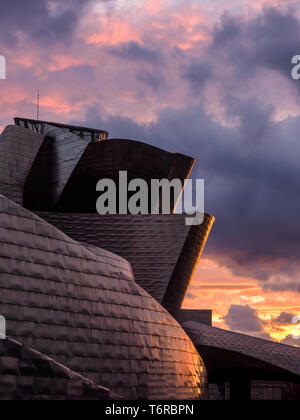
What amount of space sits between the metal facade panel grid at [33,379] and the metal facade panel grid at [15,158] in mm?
20944

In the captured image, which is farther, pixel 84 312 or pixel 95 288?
pixel 95 288

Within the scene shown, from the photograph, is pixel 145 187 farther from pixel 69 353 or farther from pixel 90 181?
pixel 69 353

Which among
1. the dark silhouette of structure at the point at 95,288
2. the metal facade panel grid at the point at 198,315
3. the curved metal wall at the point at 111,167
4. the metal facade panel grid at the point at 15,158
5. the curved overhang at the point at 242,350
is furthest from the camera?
the metal facade panel grid at the point at 198,315

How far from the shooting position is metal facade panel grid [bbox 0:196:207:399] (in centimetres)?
1698

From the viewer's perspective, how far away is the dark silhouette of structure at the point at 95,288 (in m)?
16.7

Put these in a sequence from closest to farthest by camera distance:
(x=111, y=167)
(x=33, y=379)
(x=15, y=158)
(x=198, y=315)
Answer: (x=33, y=379) → (x=15, y=158) → (x=111, y=167) → (x=198, y=315)

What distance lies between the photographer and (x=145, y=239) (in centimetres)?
3447

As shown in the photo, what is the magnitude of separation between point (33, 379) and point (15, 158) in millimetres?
22438

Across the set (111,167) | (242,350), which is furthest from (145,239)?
(242,350)

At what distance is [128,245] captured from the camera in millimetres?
34562

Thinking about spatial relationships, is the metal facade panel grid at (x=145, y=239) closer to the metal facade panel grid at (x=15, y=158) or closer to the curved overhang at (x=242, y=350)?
the metal facade panel grid at (x=15, y=158)

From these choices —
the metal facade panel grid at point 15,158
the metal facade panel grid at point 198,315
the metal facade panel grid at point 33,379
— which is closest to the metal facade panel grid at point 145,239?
the metal facade panel grid at point 15,158

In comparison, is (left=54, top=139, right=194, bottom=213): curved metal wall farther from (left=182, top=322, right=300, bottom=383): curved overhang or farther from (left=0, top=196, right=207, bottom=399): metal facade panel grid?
(left=0, top=196, right=207, bottom=399): metal facade panel grid

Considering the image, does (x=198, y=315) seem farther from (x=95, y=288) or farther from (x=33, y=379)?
(x=33, y=379)
